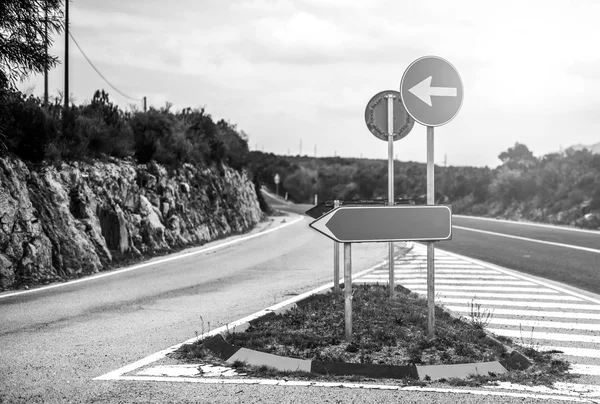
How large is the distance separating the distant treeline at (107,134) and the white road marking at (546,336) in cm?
1038

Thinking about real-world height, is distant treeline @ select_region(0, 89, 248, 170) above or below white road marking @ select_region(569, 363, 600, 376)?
above

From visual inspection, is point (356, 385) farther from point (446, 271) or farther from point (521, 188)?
point (521, 188)

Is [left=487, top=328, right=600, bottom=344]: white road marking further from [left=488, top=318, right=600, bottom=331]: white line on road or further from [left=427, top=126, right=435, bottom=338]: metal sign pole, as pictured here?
[left=427, top=126, right=435, bottom=338]: metal sign pole

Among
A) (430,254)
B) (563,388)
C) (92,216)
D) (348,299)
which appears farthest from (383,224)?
(92,216)

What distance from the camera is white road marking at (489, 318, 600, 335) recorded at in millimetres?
8062

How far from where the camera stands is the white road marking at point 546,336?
7381 mm

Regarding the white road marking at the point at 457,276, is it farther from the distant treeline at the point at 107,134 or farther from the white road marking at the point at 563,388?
the distant treeline at the point at 107,134

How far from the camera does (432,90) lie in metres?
6.84

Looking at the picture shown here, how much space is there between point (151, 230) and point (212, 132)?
10327 millimetres

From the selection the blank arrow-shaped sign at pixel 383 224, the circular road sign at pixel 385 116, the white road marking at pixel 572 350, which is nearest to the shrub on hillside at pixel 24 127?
the circular road sign at pixel 385 116

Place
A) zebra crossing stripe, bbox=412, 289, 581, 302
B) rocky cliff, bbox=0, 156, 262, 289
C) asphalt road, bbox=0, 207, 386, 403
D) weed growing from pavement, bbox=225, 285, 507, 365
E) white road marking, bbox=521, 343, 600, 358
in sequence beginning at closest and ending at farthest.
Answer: asphalt road, bbox=0, 207, 386, 403
weed growing from pavement, bbox=225, 285, 507, 365
white road marking, bbox=521, 343, 600, 358
zebra crossing stripe, bbox=412, 289, 581, 302
rocky cliff, bbox=0, 156, 262, 289

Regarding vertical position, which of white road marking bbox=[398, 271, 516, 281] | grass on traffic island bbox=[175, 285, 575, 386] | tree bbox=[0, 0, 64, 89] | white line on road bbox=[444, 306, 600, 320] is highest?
tree bbox=[0, 0, 64, 89]

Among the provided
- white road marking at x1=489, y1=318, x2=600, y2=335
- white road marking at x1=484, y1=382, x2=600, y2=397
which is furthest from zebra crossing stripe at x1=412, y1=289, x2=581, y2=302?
white road marking at x1=484, y1=382, x2=600, y2=397

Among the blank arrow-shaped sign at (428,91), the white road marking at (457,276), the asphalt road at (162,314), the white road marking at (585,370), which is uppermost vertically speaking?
the blank arrow-shaped sign at (428,91)
